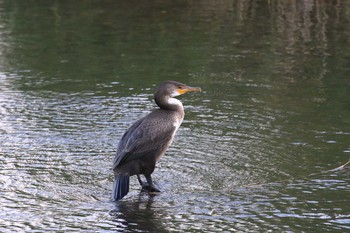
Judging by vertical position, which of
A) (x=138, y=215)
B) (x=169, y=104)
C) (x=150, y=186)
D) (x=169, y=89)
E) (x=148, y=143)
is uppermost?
(x=169, y=89)

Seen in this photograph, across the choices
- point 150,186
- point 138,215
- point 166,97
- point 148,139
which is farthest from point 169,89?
point 138,215

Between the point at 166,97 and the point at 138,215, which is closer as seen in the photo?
the point at 138,215

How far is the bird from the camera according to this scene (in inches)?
360

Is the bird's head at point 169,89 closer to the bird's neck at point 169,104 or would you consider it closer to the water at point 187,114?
the bird's neck at point 169,104

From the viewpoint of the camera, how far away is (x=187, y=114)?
40.6 feet

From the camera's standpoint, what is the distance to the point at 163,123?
9.46 m

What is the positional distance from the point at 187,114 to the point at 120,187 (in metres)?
3.58

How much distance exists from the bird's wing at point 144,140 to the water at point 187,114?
1.41 ft

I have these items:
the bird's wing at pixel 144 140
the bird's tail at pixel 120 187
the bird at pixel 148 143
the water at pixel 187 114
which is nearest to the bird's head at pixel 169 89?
the bird at pixel 148 143

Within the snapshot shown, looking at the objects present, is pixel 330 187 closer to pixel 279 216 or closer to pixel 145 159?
pixel 279 216

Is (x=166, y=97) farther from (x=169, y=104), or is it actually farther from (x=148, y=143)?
(x=148, y=143)

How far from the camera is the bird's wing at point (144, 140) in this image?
9211 mm

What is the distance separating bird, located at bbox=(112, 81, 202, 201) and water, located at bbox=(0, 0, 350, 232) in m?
0.25

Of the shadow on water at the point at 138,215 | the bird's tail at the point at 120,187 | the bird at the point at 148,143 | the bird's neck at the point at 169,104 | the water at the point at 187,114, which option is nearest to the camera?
the shadow on water at the point at 138,215
